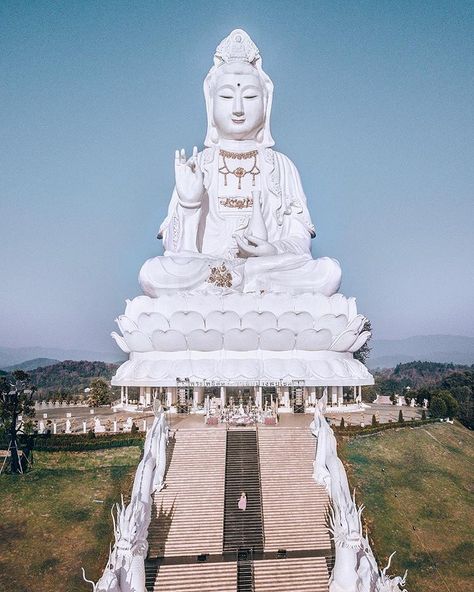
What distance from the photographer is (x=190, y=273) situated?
63.4ft

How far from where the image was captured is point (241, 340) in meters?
18.4

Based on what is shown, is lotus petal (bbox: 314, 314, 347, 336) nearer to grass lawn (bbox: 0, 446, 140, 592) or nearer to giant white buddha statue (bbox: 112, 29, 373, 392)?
giant white buddha statue (bbox: 112, 29, 373, 392)

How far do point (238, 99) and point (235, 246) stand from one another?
19.6 feet

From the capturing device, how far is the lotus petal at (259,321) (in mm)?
18125

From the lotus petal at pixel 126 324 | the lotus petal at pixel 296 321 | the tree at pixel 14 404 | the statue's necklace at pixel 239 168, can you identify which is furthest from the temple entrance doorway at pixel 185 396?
the statue's necklace at pixel 239 168

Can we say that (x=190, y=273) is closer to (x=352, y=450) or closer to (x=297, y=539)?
(x=352, y=450)

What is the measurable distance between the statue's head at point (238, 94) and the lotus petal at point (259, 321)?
883cm

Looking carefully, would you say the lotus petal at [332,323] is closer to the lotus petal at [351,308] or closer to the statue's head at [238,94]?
the lotus petal at [351,308]

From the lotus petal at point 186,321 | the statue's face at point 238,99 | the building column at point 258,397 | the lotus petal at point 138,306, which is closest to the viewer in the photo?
the building column at point 258,397

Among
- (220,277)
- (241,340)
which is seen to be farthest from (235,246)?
(241,340)

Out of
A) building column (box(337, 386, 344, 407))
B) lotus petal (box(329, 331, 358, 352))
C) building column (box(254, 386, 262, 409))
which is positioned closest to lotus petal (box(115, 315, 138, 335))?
building column (box(254, 386, 262, 409))

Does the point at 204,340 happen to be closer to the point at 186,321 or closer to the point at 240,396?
the point at 186,321

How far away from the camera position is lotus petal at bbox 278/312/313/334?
59.7 feet

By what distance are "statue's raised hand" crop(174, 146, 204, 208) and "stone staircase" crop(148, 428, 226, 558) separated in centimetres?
1006
